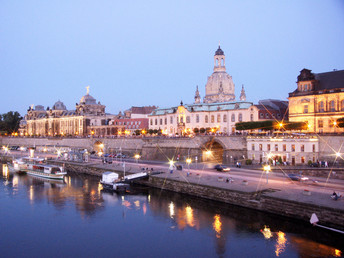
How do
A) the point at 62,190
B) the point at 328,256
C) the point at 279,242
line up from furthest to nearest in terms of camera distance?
1. the point at 62,190
2. the point at 279,242
3. the point at 328,256

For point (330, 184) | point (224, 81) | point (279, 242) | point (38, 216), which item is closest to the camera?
point (279, 242)

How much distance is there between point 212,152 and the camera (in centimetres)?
6462

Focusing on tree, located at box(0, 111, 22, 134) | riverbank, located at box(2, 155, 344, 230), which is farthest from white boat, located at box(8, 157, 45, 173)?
tree, located at box(0, 111, 22, 134)

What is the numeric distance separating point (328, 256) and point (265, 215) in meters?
9.02

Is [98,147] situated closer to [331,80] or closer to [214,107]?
[214,107]

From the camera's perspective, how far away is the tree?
159700 mm

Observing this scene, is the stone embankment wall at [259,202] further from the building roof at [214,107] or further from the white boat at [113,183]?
the building roof at [214,107]

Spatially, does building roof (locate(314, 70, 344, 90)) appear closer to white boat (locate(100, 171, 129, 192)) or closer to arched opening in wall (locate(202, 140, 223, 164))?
arched opening in wall (locate(202, 140, 223, 164))

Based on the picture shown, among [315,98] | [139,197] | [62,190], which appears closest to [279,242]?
[139,197]

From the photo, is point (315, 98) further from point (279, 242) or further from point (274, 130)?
point (279, 242)

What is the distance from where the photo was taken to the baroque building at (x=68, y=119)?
121 m

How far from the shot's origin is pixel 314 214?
27484 mm

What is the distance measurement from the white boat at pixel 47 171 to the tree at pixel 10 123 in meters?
105

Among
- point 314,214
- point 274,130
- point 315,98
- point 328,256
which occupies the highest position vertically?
point 315,98
